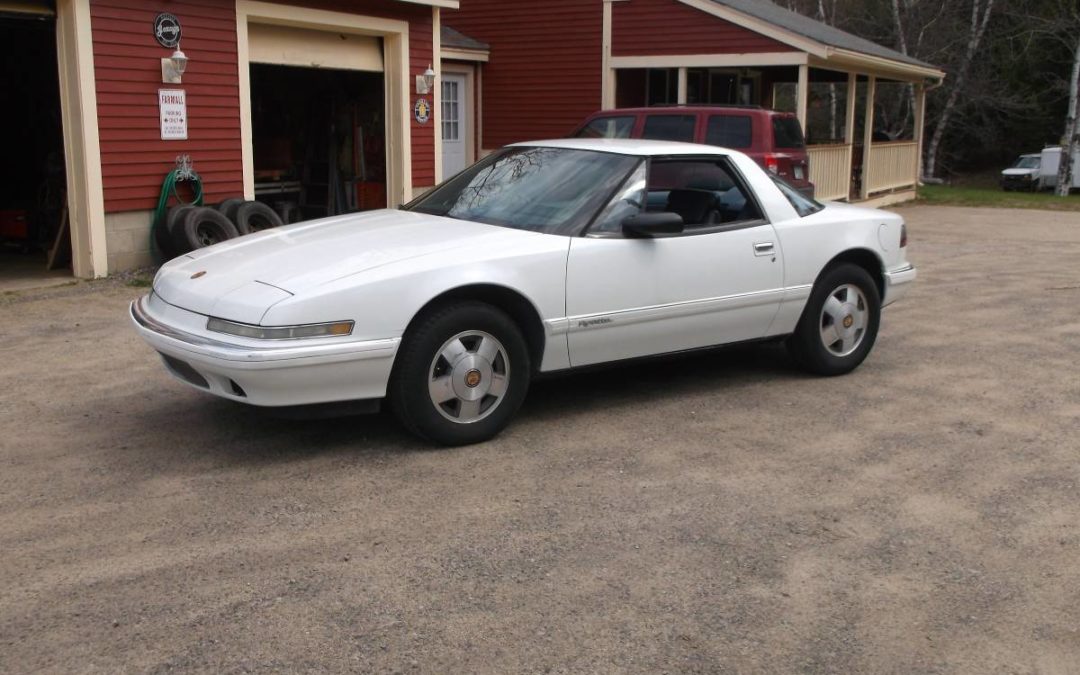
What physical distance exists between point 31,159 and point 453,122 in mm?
8295

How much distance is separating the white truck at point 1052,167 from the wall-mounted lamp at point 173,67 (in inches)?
1094

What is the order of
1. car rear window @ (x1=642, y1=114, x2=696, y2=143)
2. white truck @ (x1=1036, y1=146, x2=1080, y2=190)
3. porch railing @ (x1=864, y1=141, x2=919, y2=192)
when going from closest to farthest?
car rear window @ (x1=642, y1=114, x2=696, y2=143) < porch railing @ (x1=864, y1=141, x2=919, y2=192) < white truck @ (x1=1036, y1=146, x2=1080, y2=190)

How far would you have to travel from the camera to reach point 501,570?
13.0 feet

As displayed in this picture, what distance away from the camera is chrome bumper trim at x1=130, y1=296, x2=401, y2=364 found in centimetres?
468

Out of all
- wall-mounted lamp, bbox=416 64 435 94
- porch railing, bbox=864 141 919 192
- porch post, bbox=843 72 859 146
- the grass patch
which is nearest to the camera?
wall-mounted lamp, bbox=416 64 435 94

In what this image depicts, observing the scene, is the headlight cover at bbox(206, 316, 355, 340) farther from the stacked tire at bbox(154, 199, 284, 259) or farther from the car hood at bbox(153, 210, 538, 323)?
the stacked tire at bbox(154, 199, 284, 259)

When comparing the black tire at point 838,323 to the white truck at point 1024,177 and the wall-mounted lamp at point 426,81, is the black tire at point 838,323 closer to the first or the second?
the wall-mounted lamp at point 426,81

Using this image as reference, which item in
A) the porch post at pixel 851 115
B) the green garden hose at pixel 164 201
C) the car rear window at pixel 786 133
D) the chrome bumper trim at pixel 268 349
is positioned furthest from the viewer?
the porch post at pixel 851 115

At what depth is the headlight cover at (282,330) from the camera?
15.5ft

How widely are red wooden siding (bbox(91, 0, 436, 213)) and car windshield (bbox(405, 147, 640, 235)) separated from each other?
5.29m

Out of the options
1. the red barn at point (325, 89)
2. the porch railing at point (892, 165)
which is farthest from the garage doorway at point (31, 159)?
the porch railing at point (892, 165)

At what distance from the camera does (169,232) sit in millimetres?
10766

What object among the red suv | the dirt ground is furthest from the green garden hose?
the red suv

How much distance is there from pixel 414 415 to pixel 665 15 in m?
15.1
